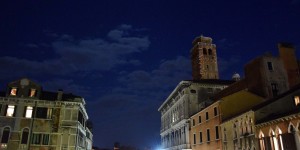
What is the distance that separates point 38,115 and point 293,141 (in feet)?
101

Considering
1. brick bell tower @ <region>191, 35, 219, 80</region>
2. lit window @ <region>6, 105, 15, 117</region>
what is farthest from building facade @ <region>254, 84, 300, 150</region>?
brick bell tower @ <region>191, 35, 219, 80</region>

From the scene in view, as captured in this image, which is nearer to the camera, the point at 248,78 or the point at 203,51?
the point at 248,78

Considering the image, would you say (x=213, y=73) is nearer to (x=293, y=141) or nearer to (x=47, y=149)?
(x=47, y=149)

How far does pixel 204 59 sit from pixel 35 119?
49.0 m

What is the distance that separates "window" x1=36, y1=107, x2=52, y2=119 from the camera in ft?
118

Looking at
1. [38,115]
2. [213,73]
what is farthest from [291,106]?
[213,73]

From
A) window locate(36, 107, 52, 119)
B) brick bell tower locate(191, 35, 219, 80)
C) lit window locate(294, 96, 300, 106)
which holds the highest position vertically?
brick bell tower locate(191, 35, 219, 80)

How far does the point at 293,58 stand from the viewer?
35.8m

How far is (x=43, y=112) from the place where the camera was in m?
36.3

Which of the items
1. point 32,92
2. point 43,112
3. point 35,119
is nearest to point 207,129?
point 43,112

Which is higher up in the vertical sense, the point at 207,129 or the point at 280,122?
the point at 207,129

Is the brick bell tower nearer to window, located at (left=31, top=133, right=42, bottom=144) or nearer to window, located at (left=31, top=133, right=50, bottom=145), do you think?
window, located at (left=31, top=133, right=50, bottom=145)

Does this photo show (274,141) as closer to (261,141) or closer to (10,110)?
(261,141)

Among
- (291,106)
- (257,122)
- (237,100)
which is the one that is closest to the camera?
(291,106)
